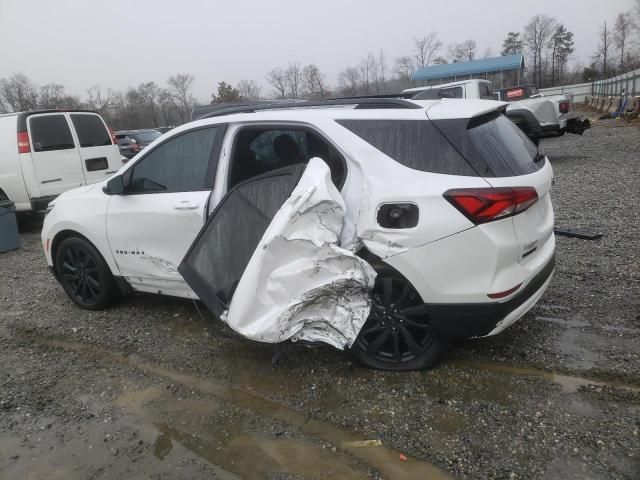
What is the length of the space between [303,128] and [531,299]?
1.83 metres

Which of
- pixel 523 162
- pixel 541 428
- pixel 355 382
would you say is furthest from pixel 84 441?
pixel 523 162

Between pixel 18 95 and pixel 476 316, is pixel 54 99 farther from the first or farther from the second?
pixel 476 316

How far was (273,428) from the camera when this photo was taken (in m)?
2.86

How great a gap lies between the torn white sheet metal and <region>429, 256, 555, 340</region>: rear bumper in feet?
1.45

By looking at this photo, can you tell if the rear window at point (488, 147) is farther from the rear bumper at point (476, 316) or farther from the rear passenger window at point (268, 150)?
the rear passenger window at point (268, 150)

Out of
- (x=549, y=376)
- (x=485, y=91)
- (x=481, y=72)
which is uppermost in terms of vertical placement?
(x=481, y=72)

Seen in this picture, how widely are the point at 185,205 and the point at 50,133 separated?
6.40 meters

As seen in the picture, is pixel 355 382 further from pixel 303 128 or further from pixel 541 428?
pixel 303 128

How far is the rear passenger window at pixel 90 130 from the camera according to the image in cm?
→ 909

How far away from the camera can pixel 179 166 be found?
3930 millimetres

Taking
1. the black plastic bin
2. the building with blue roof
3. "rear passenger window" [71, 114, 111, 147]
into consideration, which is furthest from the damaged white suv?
the building with blue roof

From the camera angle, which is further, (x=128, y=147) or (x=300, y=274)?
(x=128, y=147)

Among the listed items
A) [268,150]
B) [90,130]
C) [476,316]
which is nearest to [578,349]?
[476,316]

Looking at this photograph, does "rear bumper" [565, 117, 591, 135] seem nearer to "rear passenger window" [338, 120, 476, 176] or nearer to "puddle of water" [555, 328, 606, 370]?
"puddle of water" [555, 328, 606, 370]
